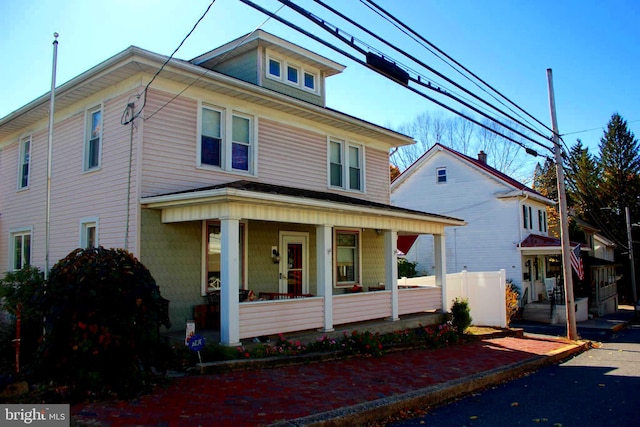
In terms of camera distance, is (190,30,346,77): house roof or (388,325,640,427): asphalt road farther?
(190,30,346,77): house roof

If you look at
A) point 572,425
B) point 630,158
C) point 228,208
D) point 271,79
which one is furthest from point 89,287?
point 630,158

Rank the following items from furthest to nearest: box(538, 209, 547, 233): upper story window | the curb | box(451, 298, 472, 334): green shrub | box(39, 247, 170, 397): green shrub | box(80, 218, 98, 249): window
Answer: box(538, 209, 547, 233): upper story window < box(451, 298, 472, 334): green shrub < box(80, 218, 98, 249): window < box(39, 247, 170, 397): green shrub < the curb

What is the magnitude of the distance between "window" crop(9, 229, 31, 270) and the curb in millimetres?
11833

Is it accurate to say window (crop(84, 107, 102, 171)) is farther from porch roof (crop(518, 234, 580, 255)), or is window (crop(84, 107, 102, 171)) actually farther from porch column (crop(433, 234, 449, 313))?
porch roof (crop(518, 234, 580, 255))

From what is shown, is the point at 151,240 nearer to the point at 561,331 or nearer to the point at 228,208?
the point at 228,208

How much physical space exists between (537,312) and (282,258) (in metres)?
17.3

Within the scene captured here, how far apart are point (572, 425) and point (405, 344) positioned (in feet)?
19.0

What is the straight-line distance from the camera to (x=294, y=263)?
47.7 feet

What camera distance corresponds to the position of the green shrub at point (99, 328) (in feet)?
22.2

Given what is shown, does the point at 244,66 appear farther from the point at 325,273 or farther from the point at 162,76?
the point at 325,273

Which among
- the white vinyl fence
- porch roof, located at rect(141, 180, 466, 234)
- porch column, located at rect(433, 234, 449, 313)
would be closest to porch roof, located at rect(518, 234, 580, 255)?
the white vinyl fence

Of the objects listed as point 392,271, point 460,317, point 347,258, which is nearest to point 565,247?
point 460,317

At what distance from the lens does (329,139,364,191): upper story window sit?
1614 cm

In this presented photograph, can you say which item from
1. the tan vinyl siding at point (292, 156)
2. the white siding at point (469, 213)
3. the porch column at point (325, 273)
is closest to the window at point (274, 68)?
the tan vinyl siding at point (292, 156)
